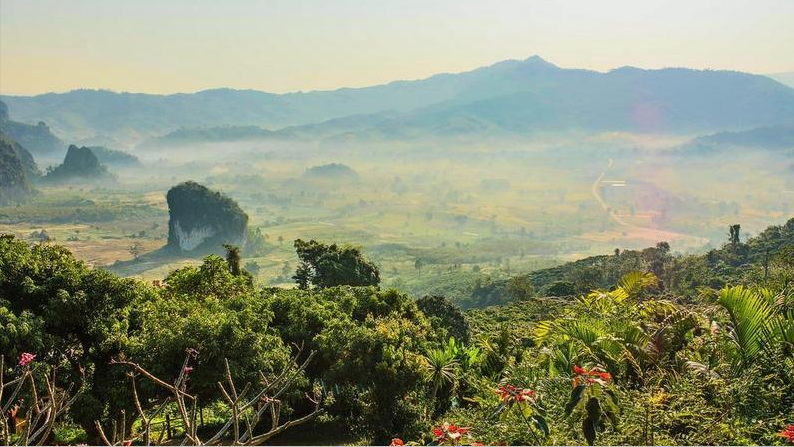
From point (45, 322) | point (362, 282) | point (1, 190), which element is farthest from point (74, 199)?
point (45, 322)

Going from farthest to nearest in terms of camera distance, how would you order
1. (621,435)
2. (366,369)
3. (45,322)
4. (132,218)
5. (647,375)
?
(132,218) → (366,369) → (45,322) → (647,375) → (621,435)

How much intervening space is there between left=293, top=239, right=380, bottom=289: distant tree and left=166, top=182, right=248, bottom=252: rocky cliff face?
4120 inches

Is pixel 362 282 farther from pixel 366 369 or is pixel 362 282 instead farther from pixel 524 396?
pixel 524 396

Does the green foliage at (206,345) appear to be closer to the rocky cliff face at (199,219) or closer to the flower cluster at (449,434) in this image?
the flower cluster at (449,434)

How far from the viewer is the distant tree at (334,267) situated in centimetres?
3184

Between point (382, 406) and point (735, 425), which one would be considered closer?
point (735, 425)

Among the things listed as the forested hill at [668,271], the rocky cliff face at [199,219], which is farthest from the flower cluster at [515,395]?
the rocky cliff face at [199,219]

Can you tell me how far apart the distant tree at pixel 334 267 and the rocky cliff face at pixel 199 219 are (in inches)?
4120

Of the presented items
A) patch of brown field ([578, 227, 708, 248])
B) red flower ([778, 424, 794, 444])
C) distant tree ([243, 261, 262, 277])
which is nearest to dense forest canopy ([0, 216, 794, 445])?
red flower ([778, 424, 794, 444])

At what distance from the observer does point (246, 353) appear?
12898 mm

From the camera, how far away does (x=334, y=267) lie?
31.8 meters

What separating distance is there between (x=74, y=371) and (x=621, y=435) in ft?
36.9

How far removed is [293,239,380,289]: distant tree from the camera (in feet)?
104

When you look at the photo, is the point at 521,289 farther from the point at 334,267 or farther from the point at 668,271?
the point at 334,267
